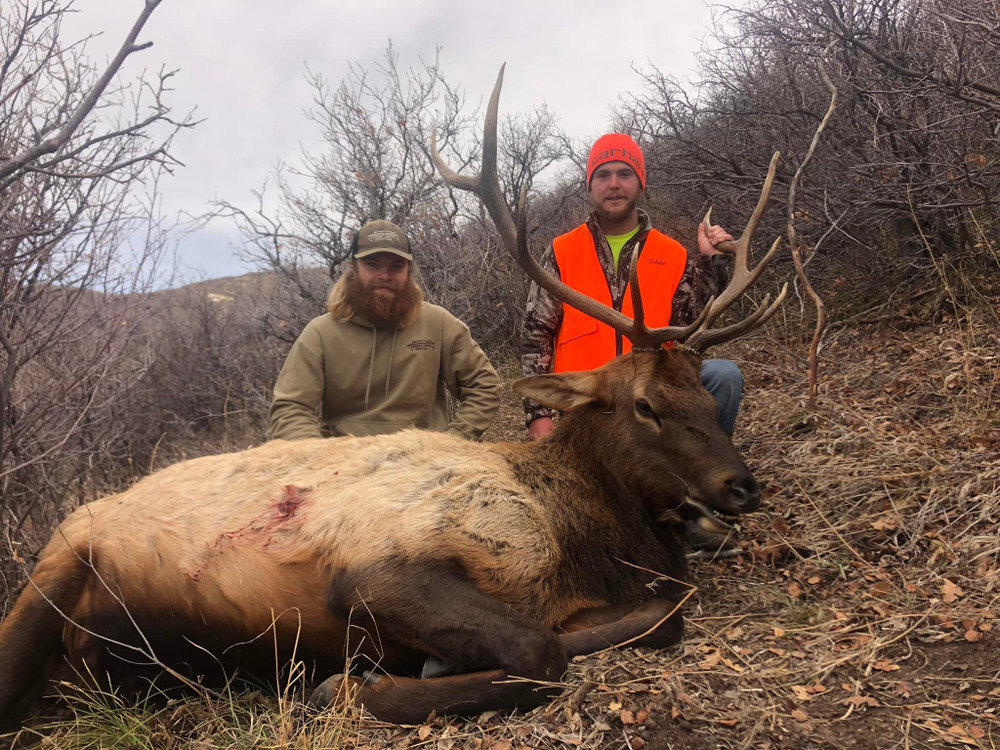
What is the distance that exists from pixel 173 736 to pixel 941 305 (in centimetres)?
699

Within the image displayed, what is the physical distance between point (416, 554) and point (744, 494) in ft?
5.27

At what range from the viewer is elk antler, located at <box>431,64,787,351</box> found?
13.5ft

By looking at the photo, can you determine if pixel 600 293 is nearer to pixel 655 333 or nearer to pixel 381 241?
Result: pixel 655 333

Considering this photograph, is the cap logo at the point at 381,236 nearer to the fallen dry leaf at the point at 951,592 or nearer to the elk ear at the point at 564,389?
the elk ear at the point at 564,389

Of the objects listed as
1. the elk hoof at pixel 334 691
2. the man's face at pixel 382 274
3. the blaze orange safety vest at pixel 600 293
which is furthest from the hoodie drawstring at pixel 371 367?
the elk hoof at pixel 334 691

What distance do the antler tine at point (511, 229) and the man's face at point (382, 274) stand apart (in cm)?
107

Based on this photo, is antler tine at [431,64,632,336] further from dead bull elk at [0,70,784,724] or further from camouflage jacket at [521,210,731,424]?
camouflage jacket at [521,210,731,424]

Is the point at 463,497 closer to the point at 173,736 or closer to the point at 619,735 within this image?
the point at 619,735

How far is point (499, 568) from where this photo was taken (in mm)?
3422

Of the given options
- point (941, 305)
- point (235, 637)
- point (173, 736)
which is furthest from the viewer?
point (941, 305)

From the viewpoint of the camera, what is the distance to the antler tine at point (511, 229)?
4.36 metres

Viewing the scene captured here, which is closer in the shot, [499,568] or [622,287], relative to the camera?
[499,568]

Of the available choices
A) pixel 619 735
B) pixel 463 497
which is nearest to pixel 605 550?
pixel 463 497

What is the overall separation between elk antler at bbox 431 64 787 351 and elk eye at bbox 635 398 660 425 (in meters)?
0.34
